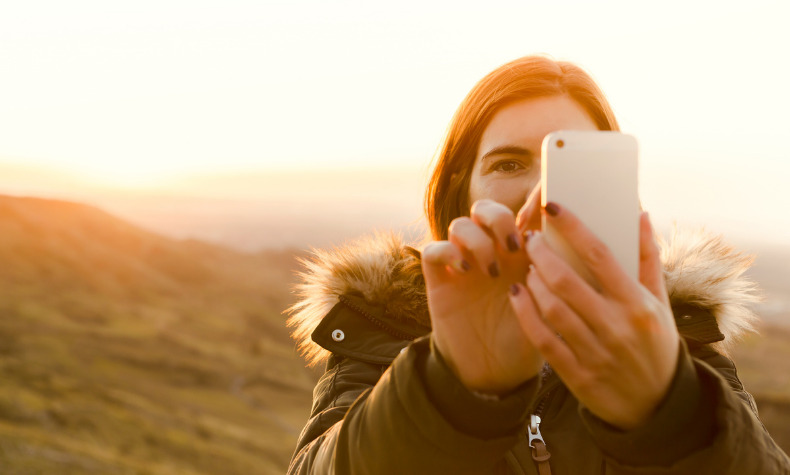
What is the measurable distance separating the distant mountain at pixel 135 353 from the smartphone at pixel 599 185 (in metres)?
1.78

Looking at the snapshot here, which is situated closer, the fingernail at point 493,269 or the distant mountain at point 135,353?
the fingernail at point 493,269

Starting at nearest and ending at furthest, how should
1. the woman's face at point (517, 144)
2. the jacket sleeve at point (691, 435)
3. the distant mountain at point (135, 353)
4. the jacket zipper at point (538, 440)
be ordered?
the jacket sleeve at point (691, 435) < the jacket zipper at point (538, 440) < the woman's face at point (517, 144) < the distant mountain at point (135, 353)

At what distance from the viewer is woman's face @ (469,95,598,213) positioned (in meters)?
3.30

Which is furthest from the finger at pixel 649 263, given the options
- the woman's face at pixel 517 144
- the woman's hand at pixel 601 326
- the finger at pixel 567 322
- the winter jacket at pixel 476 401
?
the woman's face at pixel 517 144

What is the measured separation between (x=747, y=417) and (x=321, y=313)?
93.9 inches

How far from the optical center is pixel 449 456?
190cm

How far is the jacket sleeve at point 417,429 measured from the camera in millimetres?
1822

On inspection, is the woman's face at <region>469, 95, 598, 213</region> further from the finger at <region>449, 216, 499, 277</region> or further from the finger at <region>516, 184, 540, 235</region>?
the finger at <region>449, 216, 499, 277</region>

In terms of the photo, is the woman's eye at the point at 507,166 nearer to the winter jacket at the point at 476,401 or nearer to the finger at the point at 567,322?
the winter jacket at the point at 476,401

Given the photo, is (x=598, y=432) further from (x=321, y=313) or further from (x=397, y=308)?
(x=321, y=313)

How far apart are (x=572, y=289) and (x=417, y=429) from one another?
739 mm

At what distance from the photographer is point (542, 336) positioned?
1616 mm

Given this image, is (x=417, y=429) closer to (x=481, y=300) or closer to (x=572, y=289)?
(x=481, y=300)

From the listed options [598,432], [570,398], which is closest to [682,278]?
[570,398]
